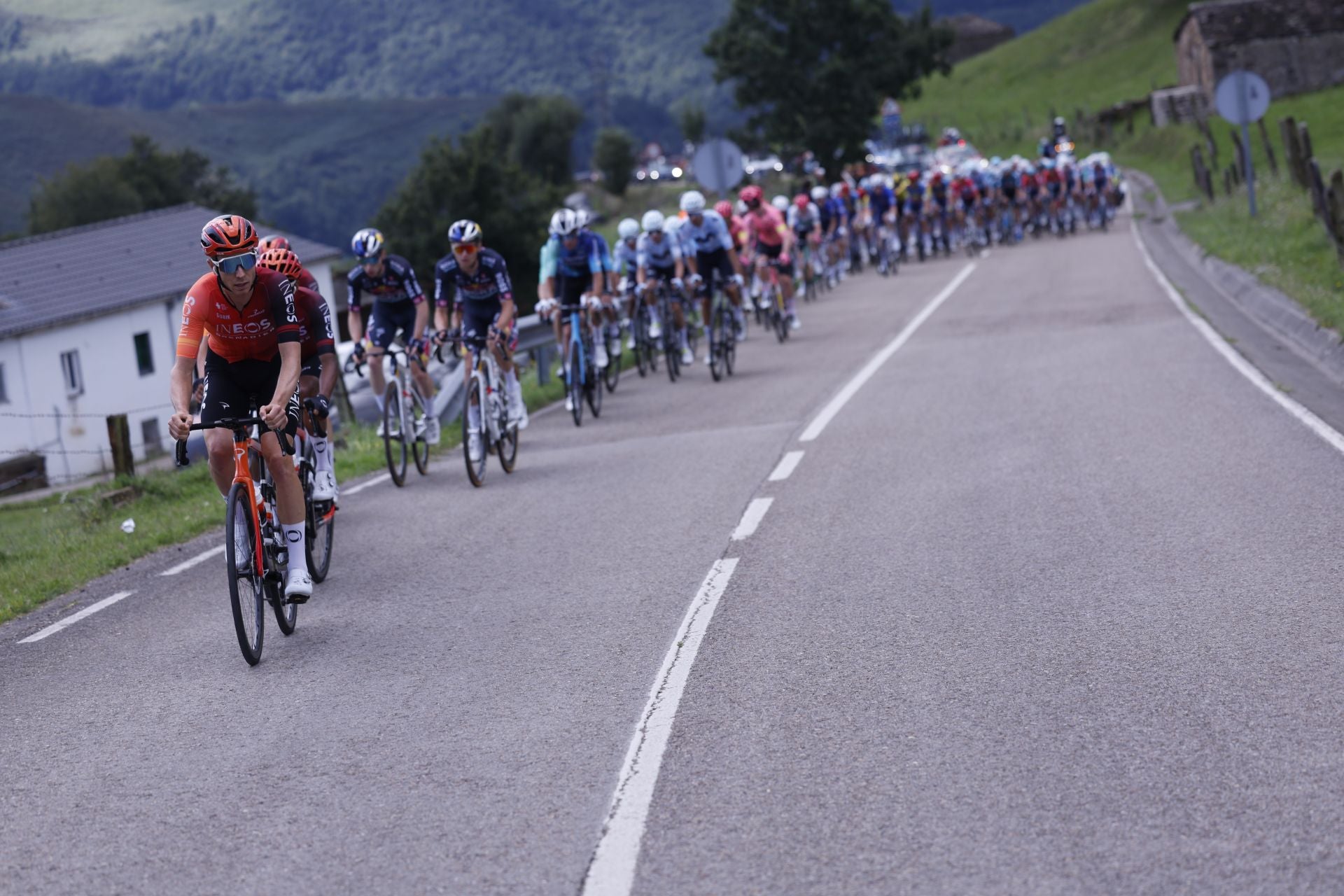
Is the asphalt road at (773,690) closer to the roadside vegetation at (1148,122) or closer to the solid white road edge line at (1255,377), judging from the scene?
the solid white road edge line at (1255,377)

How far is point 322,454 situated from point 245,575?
2.04 meters

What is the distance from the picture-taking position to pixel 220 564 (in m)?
10.5

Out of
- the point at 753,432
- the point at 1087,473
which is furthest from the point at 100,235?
the point at 1087,473

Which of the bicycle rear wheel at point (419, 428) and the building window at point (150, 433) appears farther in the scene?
the building window at point (150, 433)

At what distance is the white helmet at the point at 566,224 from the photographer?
1531 centimetres

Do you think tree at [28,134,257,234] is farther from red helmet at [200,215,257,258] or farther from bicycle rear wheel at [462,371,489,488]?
red helmet at [200,215,257,258]

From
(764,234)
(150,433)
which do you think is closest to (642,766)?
(764,234)

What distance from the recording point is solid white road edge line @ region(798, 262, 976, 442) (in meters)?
13.6

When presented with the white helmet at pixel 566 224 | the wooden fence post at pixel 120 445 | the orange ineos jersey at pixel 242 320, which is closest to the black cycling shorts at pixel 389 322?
the white helmet at pixel 566 224

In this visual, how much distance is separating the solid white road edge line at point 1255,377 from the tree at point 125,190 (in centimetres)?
8848

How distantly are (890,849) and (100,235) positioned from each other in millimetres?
65244

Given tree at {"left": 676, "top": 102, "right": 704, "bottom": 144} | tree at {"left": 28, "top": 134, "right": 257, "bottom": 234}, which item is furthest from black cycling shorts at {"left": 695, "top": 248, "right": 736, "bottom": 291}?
tree at {"left": 676, "top": 102, "right": 704, "bottom": 144}

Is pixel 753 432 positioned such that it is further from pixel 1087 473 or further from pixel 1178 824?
pixel 1178 824

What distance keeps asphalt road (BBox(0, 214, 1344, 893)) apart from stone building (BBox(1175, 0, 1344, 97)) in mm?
72001
